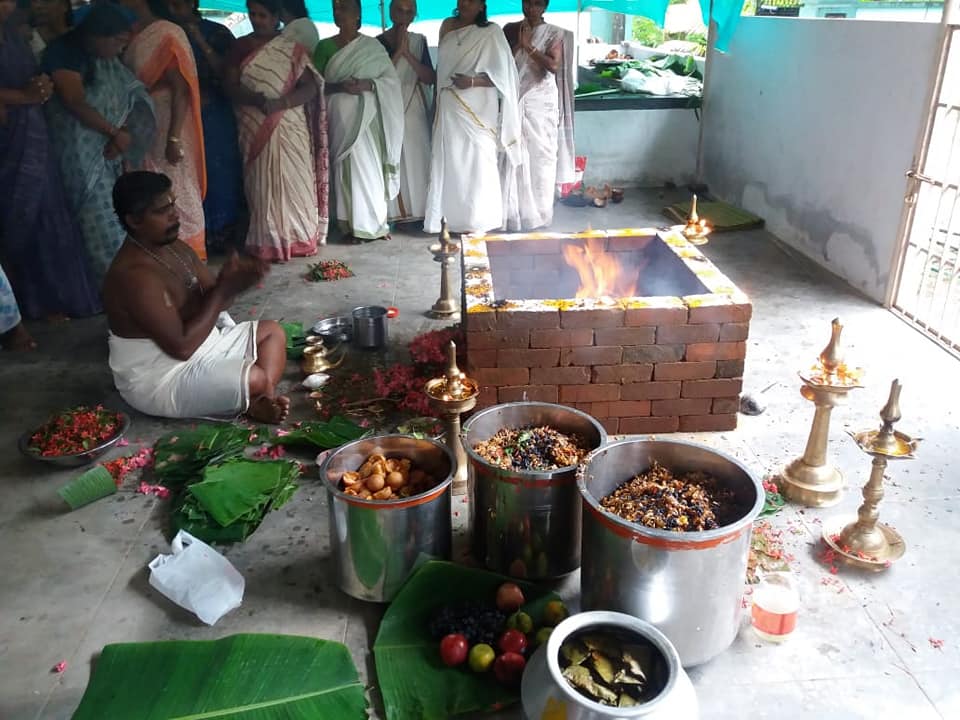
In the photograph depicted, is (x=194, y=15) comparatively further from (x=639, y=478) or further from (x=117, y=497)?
(x=639, y=478)

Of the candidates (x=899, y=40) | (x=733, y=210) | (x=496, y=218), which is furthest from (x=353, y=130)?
(x=899, y=40)

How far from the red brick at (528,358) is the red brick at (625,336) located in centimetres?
21

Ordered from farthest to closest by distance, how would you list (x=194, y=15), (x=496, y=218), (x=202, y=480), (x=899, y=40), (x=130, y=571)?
(x=496, y=218) → (x=194, y=15) → (x=899, y=40) → (x=202, y=480) → (x=130, y=571)

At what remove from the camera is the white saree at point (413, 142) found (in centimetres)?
725

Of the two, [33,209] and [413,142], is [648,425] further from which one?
[413,142]

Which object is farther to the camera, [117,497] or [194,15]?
[194,15]

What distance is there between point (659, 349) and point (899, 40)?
127 inches

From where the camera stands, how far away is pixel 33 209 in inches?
196

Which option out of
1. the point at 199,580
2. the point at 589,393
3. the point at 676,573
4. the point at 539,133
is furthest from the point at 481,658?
the point at 539,133

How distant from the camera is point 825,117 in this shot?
607 cm

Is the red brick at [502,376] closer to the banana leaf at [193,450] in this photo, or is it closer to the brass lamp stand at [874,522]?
the banana leaf at [193,450]

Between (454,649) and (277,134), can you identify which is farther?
(277,134)

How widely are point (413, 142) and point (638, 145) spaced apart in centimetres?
298

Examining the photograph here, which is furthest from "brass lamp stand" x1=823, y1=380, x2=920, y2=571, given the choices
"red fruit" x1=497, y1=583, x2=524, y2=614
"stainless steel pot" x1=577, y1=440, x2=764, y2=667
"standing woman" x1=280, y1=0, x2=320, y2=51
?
"standing woman" x1=280, y1=0, x2=320, y2=51
